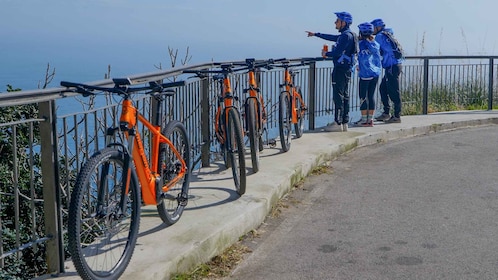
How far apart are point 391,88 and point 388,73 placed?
28cm

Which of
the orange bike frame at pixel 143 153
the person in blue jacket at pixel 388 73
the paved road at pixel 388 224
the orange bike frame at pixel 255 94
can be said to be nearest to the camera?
the orange bike frame at pixel 143 153

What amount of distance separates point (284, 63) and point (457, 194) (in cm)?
293

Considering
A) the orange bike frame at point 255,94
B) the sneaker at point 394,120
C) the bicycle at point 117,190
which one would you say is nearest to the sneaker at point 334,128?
the sneaker at point 394,120

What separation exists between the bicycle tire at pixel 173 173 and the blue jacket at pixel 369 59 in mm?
6302

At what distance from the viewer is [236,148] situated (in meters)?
6.56

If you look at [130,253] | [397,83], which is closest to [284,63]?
[397,83]

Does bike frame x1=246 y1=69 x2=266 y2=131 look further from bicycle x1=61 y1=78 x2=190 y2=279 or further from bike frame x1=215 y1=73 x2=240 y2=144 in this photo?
bicycle x1=61 y1=78 x2=190 y2=279

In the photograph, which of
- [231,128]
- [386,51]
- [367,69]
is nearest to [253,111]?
[231,128]

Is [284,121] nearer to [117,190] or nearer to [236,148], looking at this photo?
[236,148]

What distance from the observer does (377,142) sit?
11.0 metres

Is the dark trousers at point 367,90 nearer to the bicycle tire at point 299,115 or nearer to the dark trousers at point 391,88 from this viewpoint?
the dark trousers at point 391,88

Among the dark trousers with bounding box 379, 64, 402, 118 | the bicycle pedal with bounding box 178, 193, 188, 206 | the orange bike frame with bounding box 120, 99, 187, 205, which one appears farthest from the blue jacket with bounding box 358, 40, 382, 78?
the orange bike frame with bounding box 120, 99, 187, 205

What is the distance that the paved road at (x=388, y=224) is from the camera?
5.03 meters

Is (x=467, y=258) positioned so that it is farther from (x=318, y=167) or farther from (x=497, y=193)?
(x=318, y=167)
